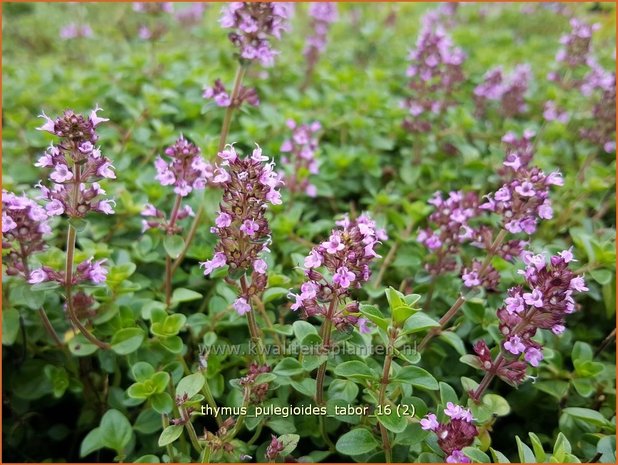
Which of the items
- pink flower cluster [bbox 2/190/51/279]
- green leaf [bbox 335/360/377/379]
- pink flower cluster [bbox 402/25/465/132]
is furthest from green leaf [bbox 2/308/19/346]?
pink flower cluster [bbox 402/25/465/132]

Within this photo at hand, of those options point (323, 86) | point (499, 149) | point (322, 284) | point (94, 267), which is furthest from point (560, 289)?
point (323, 86)

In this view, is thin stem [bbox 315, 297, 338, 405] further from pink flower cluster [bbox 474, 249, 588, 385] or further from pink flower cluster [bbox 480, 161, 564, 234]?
pink flower cluster [bbox 480, 161, 564, 234]

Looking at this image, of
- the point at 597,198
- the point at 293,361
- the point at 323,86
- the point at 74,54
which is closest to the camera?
the point at 293,361

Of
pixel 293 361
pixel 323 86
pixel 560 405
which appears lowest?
pixel 560 405

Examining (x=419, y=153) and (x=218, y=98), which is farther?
(x=419, y=153)

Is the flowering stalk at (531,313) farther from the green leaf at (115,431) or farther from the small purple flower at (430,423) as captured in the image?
the green leaf at (115,431)

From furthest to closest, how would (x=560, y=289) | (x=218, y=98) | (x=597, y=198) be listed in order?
1. (x=597, y=198)
2. (x=218, y=98)
3. (x=560, y=289)

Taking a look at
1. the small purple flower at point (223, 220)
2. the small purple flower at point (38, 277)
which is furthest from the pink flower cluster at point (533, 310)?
the small purple flower at point (38, 277)

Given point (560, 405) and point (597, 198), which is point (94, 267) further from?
point (597, 198)
